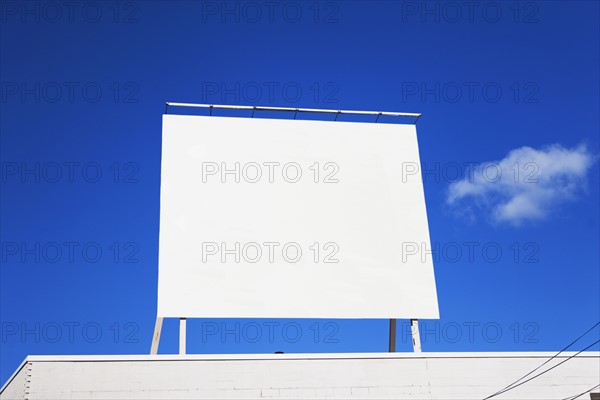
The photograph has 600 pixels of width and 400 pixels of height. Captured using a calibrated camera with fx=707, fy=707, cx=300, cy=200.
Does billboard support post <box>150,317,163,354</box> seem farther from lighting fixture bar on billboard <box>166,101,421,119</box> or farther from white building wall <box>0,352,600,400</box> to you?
lighting fixture bar on billboard <box>166,101,421,119</box>

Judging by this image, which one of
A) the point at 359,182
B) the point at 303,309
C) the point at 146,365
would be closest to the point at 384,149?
the point at 359,182

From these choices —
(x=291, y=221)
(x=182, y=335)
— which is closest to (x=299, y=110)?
(x=291, y=221)

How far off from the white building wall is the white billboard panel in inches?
82.2

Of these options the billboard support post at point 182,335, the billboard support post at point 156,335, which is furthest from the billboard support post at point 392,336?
the billboard support post at point 156,335

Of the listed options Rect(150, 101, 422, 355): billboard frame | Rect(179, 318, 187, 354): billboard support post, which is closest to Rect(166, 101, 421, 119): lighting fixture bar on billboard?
Rect(150, 101, 422, 355): billboard frame

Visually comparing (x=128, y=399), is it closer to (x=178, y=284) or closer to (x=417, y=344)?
(x=178, y=284)

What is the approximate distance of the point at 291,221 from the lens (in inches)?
801

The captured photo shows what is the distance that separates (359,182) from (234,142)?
3.93 m

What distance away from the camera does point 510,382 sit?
17859mm

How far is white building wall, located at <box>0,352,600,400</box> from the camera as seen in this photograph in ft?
53.7

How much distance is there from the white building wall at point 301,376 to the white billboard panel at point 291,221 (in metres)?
2.09

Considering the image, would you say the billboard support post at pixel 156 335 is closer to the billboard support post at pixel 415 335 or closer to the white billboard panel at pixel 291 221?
the white billboard panel at pixel 291 221

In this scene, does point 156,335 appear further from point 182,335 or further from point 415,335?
point 415,335

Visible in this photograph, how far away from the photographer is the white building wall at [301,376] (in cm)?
1638
